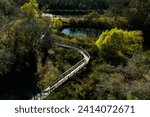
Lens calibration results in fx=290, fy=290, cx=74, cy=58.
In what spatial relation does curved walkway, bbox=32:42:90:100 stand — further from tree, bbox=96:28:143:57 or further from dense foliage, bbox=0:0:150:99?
tree, bbox=96:28:143:57

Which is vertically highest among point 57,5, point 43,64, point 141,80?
point 141,80

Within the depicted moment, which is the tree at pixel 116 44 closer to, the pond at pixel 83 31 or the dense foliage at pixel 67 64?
Result: the dense foliage at pixel 67 64

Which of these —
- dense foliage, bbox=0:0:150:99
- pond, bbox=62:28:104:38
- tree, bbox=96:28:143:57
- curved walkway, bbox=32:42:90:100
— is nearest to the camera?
dense foliage, bbox=0:0:150:99

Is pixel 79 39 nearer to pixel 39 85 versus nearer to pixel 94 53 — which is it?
pixel 94 53

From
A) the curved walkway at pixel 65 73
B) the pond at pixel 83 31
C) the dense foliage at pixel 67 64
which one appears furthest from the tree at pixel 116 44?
the pond at pixel 83 31

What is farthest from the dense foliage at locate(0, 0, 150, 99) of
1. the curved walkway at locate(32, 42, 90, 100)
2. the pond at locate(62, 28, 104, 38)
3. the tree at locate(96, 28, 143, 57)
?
the pond at locate(62, 28, 104, 38)

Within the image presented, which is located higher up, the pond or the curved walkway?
the curved walkway

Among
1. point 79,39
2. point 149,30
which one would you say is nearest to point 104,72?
point 79,39

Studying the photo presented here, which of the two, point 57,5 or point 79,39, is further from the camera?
point 57,5

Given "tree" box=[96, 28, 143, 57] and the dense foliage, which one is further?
"tree" box=[96, 28, 143, 57]
